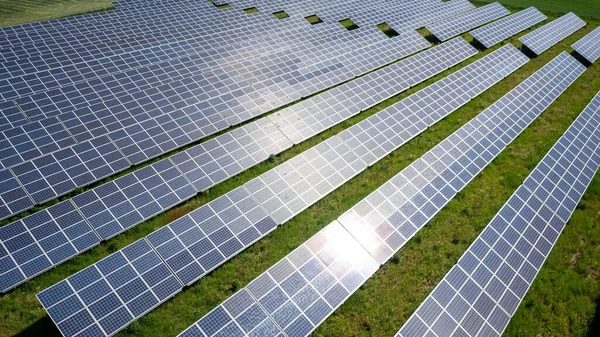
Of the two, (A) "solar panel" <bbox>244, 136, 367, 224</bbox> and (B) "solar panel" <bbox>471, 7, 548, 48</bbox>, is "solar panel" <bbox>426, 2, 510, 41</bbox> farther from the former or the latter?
(A) "solar panel" <bbox>244, 136, 367, 224</bbox>

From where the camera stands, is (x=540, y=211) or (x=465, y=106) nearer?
(x=540, y=211)

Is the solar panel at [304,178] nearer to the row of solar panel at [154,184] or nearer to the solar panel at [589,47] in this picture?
the row of solar panel at [154,184]

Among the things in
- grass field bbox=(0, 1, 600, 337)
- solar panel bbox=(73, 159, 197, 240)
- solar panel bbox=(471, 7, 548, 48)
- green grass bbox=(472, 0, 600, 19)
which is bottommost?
green grass bbox=(472, 0, 600, 19)

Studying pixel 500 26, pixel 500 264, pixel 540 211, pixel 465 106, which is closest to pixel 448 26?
pixel 500 26

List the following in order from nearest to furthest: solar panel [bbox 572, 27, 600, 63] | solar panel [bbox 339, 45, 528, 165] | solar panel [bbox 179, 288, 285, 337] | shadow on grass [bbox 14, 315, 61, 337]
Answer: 1. solar panel [bbox 179, 288, 285, 337]
2. shadow on grass [bbox 14, 315, 61, 337]
3. solar panel [bbox 339, 45, 528, 165]
4. solar panel [bbox 572, 27, 600, 63]

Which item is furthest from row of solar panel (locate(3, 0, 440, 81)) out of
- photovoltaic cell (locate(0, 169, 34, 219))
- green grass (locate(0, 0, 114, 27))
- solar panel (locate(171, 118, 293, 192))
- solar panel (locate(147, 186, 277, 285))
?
solar panel (locate(147, 186, 277, 285))

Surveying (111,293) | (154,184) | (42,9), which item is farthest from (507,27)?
(42,9)

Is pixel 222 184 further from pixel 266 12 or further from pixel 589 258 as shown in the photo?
pixel 266 12

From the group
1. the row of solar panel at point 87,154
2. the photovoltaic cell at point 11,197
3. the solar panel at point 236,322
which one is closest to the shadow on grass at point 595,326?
the solar panel at point 236,322
